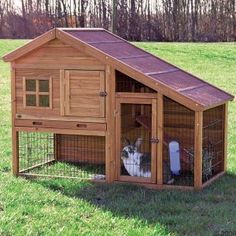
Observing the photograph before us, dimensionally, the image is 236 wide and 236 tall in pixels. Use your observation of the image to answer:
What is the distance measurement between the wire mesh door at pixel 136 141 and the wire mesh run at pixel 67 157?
54cm

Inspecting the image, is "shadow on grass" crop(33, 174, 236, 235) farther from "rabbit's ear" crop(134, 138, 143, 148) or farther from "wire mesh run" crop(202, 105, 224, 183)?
"rabbit's ear" crop(134, 138, 143, 148)

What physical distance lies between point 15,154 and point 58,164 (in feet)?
2.58

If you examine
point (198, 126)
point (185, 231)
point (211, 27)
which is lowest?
point (185, 231)

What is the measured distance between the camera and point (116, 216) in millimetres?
5930

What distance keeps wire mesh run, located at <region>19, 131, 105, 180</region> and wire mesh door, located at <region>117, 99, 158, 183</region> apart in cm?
54

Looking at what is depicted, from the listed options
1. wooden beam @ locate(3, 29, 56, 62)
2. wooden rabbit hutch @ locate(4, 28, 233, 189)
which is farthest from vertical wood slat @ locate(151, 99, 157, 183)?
wooden beam @ locate(3, 29, 56, 62)

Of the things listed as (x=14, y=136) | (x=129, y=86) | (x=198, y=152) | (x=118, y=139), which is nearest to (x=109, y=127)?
(x=118, y=139)

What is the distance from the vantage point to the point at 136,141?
7492 millimetres

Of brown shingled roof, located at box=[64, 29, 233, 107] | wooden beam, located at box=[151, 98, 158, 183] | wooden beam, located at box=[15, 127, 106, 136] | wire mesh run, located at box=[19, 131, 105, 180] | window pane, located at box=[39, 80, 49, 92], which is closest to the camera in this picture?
wooden beam, located at box=[151, 98, 158, 183]

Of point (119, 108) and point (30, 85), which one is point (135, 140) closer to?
point (119, 108)

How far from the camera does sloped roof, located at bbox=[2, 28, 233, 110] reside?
6895 mm

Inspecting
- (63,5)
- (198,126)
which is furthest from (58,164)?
(63,5)

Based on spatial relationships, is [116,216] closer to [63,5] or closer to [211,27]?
[211,27]

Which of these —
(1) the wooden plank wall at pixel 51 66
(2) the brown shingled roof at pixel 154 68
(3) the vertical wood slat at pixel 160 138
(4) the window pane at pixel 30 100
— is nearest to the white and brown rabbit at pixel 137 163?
(3) the vertical wood slat at pixel 160 138
